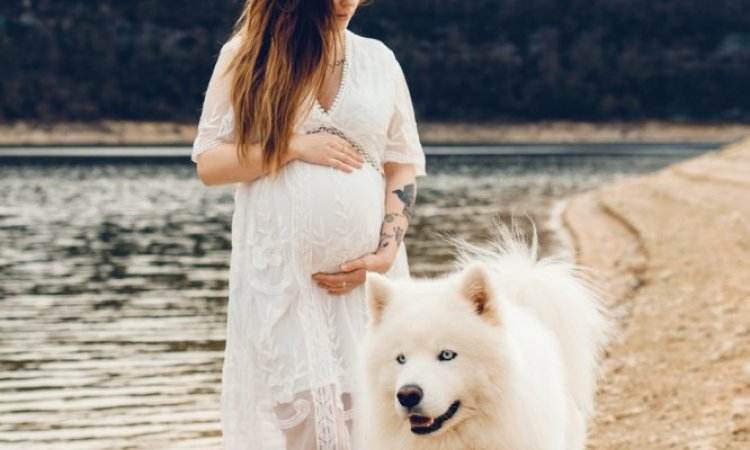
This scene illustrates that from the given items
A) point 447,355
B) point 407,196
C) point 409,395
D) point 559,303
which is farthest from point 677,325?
point 409,395

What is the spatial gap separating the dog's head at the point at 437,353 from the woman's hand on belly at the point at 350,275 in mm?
263

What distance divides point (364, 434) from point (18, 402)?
5.37 meters

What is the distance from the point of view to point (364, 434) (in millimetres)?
3584

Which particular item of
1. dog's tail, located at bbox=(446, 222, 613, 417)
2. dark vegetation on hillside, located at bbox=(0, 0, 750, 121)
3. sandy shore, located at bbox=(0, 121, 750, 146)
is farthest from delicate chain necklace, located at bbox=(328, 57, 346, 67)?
dark vegetation on hillside, located at bbox=(0, 0, 750, 121)

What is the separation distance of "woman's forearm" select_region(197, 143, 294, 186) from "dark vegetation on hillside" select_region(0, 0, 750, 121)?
9003 centimetres

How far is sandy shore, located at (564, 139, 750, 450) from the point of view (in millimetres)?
6023

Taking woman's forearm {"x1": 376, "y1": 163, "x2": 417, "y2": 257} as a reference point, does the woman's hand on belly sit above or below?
below

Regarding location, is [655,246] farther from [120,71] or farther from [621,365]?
[120,71]

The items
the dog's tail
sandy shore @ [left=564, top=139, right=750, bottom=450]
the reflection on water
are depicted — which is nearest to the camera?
the dog's tail

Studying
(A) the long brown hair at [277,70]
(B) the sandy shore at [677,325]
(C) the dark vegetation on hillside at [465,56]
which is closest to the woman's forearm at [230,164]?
(A) the long brown hair at [277,70]

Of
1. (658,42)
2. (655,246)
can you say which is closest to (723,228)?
(655,246)

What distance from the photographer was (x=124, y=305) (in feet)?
42.6

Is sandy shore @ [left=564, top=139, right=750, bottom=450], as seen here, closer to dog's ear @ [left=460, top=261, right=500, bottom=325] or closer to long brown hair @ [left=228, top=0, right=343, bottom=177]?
dog's ear @ [left=460, top=261, right=500, bottom=325]

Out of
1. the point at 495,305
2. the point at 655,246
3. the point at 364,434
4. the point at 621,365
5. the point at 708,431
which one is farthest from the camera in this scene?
the point at 655,246
